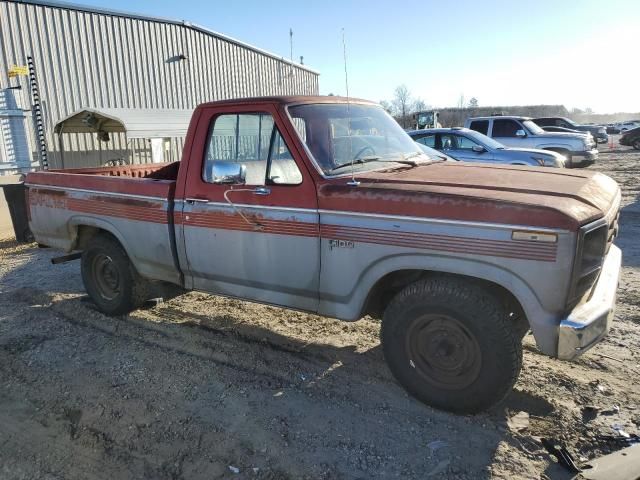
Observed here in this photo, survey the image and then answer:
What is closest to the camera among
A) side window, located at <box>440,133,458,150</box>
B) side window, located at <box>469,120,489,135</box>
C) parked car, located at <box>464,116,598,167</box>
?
side window, located at <box>440,133,458,150</box>

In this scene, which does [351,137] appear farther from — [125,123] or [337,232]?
[125,123]

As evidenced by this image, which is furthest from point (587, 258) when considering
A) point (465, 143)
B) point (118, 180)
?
point (465, 143)

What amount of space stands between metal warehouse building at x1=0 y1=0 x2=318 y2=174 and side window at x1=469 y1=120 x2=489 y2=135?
7395 mm

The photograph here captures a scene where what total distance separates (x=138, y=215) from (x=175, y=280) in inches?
27.4

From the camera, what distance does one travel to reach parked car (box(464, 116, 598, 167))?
51.4ft

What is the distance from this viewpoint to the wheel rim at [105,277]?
5227mm

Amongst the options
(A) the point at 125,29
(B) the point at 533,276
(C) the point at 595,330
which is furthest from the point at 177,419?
(A) the point at 125,29

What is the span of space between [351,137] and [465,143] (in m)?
8.54

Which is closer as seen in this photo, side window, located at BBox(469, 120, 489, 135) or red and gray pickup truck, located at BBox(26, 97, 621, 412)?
red and gray pickup truck, located at BBox(26, 97, 621, 412)

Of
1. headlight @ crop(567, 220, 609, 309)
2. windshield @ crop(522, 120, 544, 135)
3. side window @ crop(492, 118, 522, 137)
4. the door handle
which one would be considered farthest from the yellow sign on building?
windshield @ crop(522, 120, 544, 135)

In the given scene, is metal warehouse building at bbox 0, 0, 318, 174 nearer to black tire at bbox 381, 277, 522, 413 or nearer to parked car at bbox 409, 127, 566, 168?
parked car at bbox 409, 127, 566, 168

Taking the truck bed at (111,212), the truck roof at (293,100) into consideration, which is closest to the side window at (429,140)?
the truck roof at (293,100)

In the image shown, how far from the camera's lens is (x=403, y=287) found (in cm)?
366

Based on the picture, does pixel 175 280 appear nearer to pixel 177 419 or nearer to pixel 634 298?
pixel 177 419
